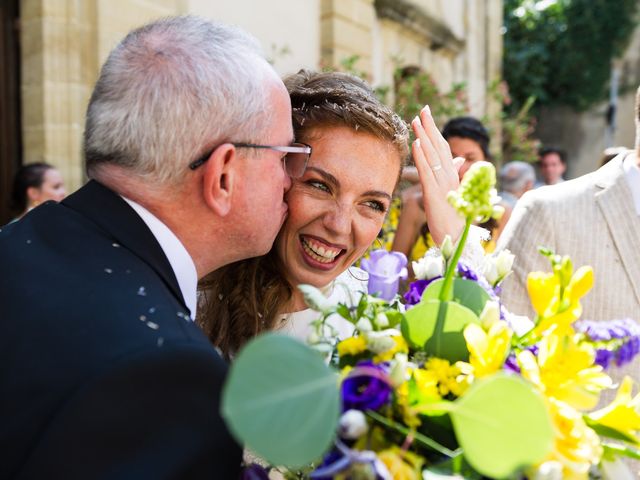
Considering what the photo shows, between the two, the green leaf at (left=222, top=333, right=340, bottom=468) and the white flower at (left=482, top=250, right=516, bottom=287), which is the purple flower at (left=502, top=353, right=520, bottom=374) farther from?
the green leaf at (left=222, top=333, right=340, bottom=468)

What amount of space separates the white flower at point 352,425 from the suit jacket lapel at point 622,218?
167 cm

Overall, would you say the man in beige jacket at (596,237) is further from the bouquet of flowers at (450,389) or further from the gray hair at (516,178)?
the gray hair at (516,178)

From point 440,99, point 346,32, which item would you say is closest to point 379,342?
point 346,32

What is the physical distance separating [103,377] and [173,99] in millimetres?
581

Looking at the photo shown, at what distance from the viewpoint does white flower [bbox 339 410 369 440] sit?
823 millimetres

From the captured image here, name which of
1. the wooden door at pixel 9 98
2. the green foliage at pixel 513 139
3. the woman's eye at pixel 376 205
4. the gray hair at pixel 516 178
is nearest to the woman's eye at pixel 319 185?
the woman's eye at pixel 376 205

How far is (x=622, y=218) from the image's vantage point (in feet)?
7.36

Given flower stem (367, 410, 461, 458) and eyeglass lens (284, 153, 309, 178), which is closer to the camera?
flower stem (367, 410, 461, 458)

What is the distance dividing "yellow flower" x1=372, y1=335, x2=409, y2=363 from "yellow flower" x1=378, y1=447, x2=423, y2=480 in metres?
0.14

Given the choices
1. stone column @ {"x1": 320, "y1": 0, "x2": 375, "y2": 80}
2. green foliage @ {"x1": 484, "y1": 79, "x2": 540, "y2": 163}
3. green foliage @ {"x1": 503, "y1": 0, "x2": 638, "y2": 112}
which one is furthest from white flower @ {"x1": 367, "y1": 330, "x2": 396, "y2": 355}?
green foliage @ {"x1": 503, "y1": 0, "x2": 638, "y2": 112}

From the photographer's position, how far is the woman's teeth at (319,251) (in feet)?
6.25

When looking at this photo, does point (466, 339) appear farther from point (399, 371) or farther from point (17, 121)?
point (17, 121)

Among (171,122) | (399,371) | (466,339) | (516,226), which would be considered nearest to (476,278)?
(466,339)

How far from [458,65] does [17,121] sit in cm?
742
